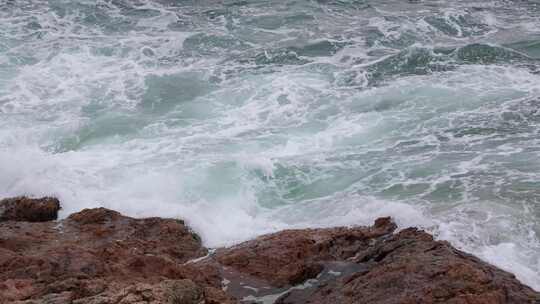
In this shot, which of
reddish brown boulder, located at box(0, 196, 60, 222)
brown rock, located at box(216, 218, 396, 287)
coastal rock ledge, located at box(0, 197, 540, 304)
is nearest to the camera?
coastal rock ledge, located at box(0, 197, 540, 304)

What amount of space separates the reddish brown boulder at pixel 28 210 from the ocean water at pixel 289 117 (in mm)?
745

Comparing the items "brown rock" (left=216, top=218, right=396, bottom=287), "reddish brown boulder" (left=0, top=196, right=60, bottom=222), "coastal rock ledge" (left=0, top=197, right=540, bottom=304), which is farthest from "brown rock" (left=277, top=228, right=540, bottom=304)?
"reddish brown boulder" (left=0, top=196, right=60, bottom=222)

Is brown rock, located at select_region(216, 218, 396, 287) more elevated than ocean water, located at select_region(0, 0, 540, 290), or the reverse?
brown rock, located at select_region(216, 218, 396, 287)

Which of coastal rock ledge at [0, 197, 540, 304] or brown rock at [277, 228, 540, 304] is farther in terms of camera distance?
coastal rock ledge at [0, 197, 540, 304]

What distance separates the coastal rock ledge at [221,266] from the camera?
6066 mm

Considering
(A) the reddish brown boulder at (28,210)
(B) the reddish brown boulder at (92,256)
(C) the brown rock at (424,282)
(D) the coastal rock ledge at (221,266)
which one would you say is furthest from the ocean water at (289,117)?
(C) the brown rock at (424,282)

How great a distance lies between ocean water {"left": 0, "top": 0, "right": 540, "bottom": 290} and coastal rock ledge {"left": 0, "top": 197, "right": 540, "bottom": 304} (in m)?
1.18

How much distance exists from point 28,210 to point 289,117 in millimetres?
7548

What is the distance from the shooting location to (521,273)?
8375mm

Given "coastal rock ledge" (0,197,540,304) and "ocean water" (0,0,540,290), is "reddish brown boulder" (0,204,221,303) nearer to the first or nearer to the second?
"coastal rock ledge" (0,197,540,304)

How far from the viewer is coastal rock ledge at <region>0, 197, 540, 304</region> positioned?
19.9ft

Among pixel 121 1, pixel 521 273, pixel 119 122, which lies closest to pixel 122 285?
pixel 521 273

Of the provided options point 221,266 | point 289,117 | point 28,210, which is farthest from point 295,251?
point 289,117

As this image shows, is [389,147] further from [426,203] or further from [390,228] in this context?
[390,228]
